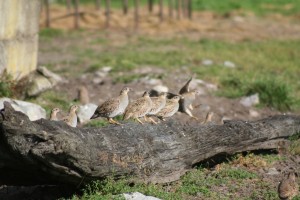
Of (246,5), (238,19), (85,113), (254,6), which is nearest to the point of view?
(85,113)

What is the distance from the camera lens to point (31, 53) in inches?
583

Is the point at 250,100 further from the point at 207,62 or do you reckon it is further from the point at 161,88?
the point at 207,62

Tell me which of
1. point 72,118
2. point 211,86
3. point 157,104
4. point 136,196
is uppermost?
point 157,104

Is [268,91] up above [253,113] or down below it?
above

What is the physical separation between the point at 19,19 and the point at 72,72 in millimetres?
4498

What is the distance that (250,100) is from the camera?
15.9 m

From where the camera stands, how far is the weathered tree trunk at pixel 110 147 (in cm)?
825

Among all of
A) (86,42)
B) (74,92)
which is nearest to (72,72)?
(74,92)

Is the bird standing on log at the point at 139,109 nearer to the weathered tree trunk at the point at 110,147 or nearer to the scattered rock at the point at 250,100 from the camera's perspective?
the weathered tree trunk at the point at 110,147

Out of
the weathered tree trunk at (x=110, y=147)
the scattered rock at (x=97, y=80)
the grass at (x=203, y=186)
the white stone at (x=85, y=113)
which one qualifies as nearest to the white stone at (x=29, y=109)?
the white stone at (x=85, y=113)

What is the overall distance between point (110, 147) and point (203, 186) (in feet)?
5.38

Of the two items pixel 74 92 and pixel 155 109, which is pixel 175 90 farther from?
pixel 155 109

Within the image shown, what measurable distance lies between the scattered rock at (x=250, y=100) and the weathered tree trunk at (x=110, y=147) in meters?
4.47

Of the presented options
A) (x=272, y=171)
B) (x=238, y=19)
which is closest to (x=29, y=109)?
(x=272, y=171)
